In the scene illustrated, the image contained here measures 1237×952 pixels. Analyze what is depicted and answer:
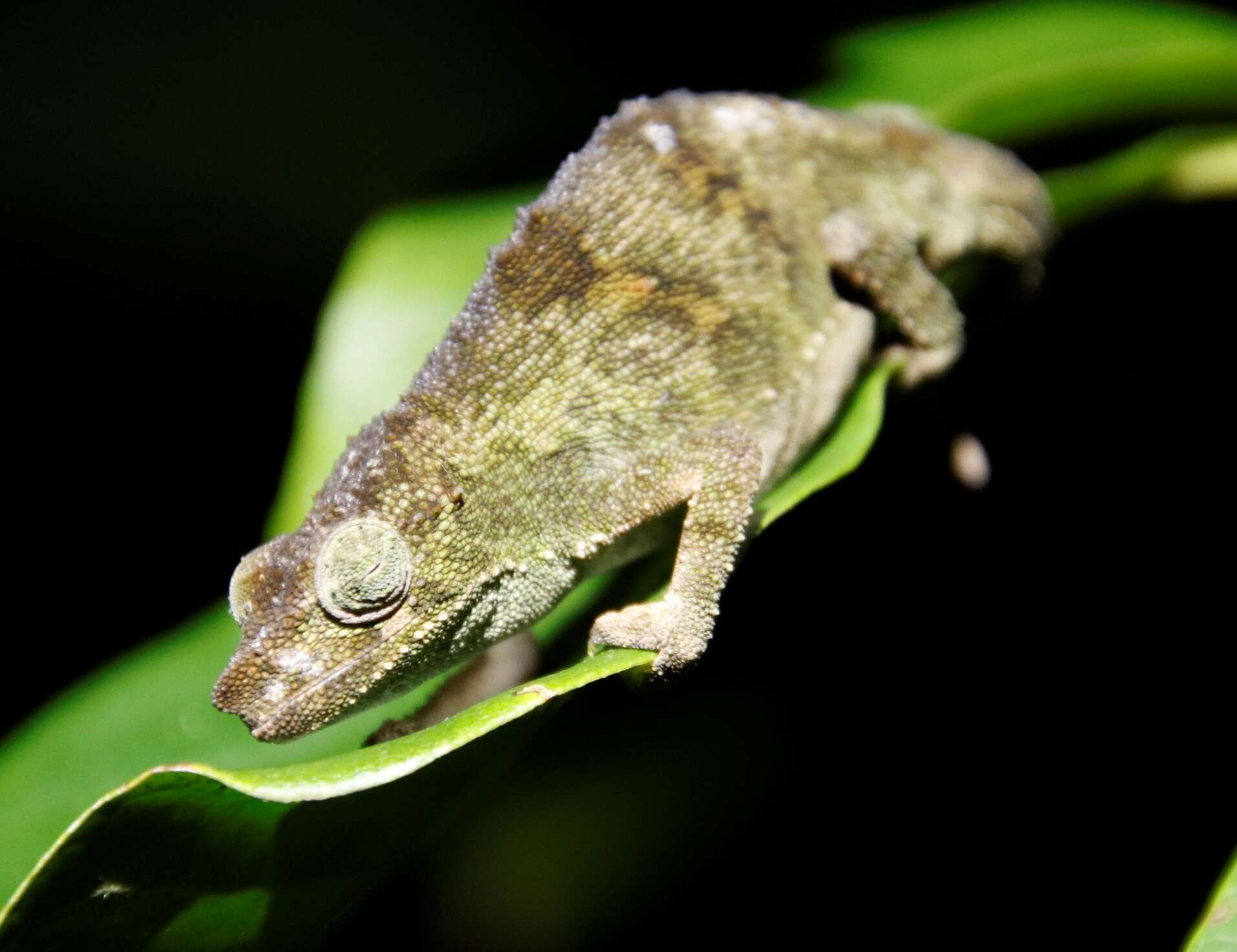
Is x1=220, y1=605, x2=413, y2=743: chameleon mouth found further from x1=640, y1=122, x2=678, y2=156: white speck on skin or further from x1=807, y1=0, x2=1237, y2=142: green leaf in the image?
x1=807, y1=0, x2=1237, y2=142: green leaf

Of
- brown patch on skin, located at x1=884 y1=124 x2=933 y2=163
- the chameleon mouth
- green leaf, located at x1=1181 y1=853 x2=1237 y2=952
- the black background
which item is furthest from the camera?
the black background

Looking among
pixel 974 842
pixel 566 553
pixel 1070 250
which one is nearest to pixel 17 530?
pixel 566 553

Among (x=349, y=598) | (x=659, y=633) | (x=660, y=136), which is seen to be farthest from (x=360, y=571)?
(x=660, y=136)

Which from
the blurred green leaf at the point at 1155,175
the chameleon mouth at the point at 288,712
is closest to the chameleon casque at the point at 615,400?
the chameleon mouth at the point at 288,712

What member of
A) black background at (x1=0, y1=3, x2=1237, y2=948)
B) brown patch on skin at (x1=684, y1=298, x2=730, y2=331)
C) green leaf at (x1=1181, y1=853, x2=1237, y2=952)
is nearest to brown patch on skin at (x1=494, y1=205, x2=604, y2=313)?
brown patch on skin at (x1=684, y1=298, x2=730, y2=331)

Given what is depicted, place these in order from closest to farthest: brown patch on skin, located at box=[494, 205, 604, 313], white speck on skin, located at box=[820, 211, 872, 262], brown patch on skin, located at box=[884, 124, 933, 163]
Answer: brown patch on skin, located at box=[494, 205, 604, 313]
white speck on skin, located at box=[820, 211, 872, 262]
brown patch on skin, located at box=[884, 124, 933, 163]

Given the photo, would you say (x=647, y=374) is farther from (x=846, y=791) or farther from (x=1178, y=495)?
(x=1178, y=495)

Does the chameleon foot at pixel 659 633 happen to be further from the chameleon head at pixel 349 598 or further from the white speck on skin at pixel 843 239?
the white speck on skin at pixel 843 239
